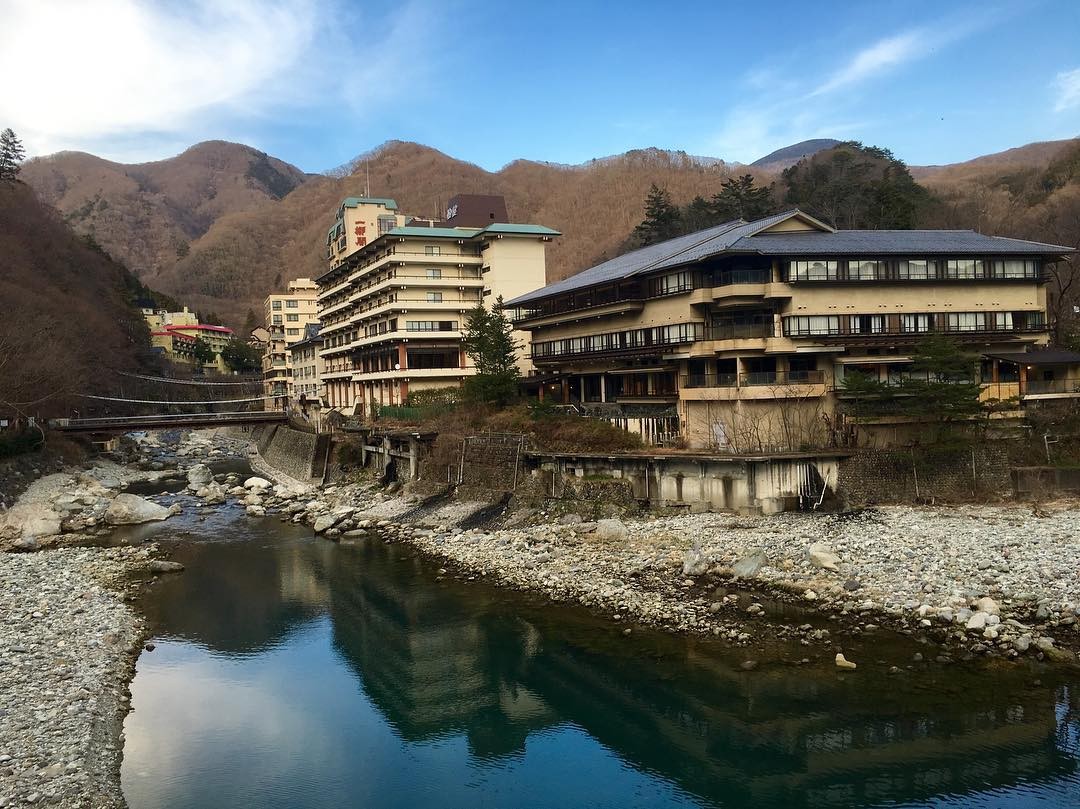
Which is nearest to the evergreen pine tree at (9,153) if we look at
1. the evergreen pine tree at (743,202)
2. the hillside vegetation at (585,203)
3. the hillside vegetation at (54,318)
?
the hillside vegetation at (54,318)

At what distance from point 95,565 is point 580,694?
22062 millimetres

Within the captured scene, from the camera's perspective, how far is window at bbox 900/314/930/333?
2970cm

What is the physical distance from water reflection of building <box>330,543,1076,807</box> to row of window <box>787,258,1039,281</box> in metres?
18.3

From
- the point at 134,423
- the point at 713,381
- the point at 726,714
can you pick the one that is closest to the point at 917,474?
the point at 713,381

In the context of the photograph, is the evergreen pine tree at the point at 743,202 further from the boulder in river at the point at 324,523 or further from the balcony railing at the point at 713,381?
the boulder in river at the point at 324,523

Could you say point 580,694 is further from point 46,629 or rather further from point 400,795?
point 46,629

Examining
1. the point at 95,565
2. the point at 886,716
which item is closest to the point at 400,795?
the point at 886,716

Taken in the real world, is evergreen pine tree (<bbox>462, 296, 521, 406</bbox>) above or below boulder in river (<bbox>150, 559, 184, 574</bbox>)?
above

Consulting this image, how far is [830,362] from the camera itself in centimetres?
2944

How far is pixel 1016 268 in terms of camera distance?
30.3 m

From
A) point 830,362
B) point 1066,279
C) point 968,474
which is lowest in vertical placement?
point 968,474

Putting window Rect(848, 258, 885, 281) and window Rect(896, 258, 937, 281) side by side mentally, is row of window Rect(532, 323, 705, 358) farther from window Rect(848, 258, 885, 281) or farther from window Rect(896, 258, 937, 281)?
window Rect(896, 258, 937, 281)

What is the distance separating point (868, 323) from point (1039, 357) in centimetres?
741

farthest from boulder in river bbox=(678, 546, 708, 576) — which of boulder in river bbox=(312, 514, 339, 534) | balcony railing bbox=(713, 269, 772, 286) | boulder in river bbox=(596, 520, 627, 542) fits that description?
boulder in river bbox=(312, 514, 339, 534)
